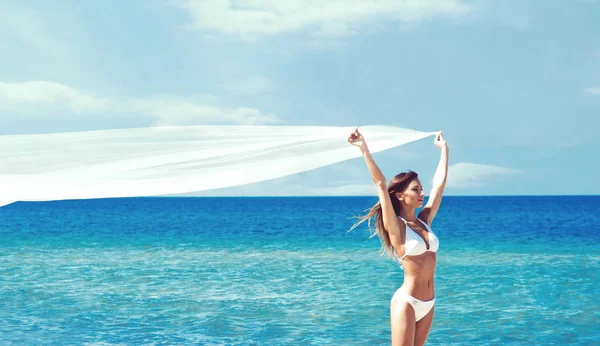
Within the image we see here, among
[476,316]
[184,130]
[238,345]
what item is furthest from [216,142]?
[476,316]

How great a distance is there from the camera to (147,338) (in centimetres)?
900

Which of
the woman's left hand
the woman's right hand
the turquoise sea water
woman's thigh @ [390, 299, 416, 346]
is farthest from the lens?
the turquoise sea water

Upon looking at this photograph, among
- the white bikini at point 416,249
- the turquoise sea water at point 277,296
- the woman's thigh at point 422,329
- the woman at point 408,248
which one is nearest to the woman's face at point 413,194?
the woman at point 408,248

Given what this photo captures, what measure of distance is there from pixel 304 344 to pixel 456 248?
1593 cm

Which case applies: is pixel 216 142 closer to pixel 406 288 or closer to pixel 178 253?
pixel 406 288

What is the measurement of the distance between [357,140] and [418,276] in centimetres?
94

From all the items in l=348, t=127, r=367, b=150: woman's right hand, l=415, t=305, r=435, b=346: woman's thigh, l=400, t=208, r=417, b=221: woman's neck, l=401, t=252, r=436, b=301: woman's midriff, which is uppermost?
l=348, t=127, r=367, b=150: woman's right hand

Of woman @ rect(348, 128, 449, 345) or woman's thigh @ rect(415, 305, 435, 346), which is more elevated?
woman @ rect(348, 128, 449, 345)

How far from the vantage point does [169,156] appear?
4559 millimetres

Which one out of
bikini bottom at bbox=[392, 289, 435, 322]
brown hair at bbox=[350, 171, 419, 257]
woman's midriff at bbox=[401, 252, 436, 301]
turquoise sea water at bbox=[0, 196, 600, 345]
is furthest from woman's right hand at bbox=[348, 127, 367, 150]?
turquoise sea water at bbox=[0, 196, 600, 345]

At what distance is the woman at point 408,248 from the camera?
4.05m

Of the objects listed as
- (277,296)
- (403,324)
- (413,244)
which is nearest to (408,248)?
(413,244)

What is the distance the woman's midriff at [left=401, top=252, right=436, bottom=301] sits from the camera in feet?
13.5

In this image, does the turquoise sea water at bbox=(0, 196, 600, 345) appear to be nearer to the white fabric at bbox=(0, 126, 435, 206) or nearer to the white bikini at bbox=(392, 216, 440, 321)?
the white fabric at bbox=(0, 126, 435, 206)
